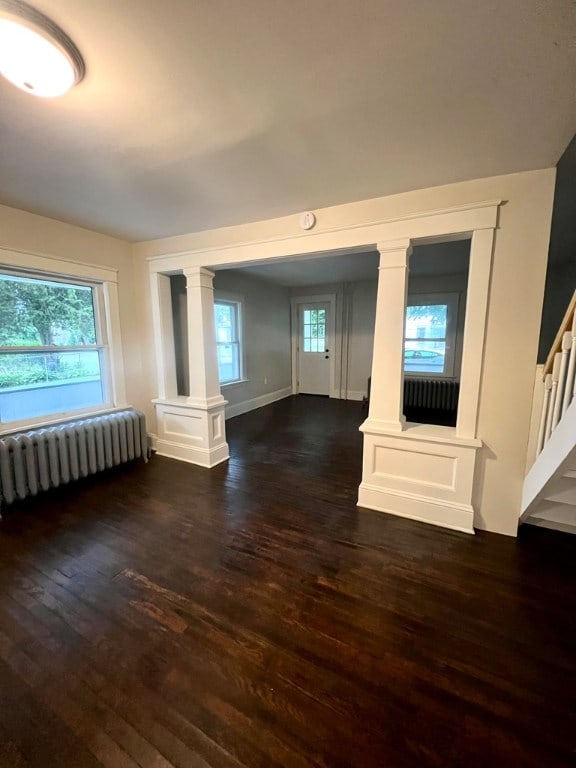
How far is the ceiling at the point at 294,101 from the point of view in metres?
1.00

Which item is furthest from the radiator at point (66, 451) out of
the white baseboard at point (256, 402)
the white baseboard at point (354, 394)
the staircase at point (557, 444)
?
the white baseboard at point (354, 394)

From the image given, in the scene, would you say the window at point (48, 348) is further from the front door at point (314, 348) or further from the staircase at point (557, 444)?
the front door at point (314, 348)

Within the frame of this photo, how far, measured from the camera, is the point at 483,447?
7.25 ft

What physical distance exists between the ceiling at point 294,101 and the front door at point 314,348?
4.41m

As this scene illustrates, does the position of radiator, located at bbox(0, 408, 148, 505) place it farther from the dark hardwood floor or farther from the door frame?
the door frame

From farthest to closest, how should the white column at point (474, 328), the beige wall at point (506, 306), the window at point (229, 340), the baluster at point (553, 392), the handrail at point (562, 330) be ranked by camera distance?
the window at point (229, 340) → the white column at point (474, 328) → the beige wall at point (506, 306) → the baluster at point (553, 392) → the handrail at point (562, 330)

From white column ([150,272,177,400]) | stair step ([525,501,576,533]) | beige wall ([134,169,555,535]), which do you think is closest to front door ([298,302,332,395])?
white column ([150,272,177,400])

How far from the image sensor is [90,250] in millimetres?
3090

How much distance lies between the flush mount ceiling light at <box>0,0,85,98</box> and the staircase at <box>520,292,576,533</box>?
244cm

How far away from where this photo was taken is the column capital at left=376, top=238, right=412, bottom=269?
2248 mm

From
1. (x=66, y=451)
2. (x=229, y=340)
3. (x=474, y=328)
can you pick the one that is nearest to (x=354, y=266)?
(x=229, y=340)

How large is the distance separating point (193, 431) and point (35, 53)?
290 cm

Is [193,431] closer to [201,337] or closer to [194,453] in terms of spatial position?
[194,453]

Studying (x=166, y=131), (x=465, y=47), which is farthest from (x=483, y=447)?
(x=166, y=131)
